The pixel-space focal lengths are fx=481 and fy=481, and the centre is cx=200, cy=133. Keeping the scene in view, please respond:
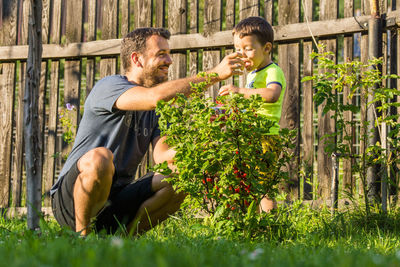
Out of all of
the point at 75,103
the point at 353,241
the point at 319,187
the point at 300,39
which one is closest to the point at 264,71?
the point at 300,39

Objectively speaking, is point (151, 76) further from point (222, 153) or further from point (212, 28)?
point (212, 28)

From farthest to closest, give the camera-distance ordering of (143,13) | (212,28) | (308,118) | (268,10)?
(143,13)
(212,28)
(268,10)
(308,118)

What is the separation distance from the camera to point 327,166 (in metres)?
3.87

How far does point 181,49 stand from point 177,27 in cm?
21

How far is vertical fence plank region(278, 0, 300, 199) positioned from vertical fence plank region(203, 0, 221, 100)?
565 millimetres

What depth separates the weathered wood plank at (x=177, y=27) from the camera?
173 inches

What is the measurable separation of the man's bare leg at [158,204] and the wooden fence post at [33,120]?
0.89 m

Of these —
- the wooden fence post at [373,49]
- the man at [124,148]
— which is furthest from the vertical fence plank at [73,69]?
the wooden fence post at [373,49]

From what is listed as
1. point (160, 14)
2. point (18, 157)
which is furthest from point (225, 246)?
point (18, 157)

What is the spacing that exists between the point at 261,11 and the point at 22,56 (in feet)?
7.89

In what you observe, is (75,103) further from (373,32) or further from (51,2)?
(373,32)

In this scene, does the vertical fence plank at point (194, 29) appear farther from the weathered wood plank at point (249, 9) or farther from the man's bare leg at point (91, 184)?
the man's bare leg at point (91, 184)

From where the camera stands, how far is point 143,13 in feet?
14.9

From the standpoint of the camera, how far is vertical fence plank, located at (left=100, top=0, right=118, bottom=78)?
4570 mm
